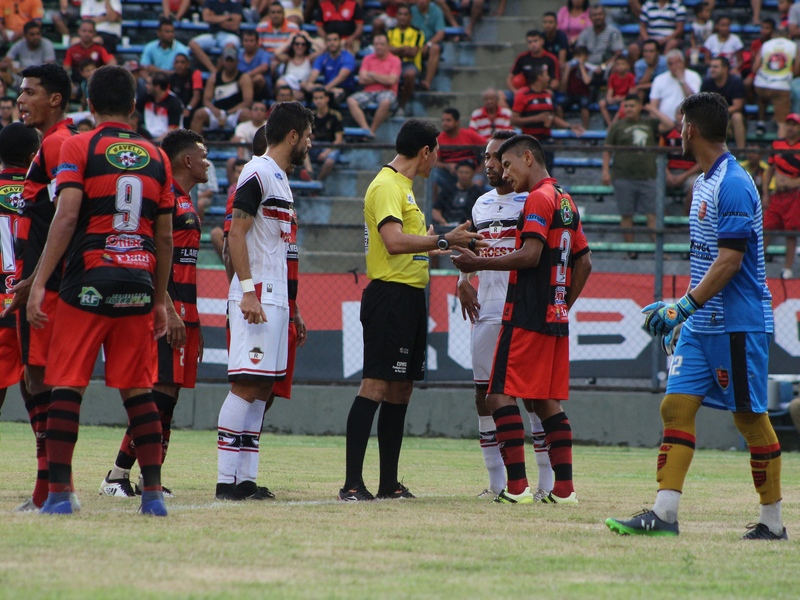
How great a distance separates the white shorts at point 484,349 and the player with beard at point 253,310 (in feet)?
5.50

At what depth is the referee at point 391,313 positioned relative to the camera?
7707 millimetres

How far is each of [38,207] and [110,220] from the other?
85 centimetres

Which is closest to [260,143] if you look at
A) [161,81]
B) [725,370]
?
[725,370]

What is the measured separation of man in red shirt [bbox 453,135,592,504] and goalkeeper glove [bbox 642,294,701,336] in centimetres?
150

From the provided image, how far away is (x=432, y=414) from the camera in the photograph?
14344 millimetres

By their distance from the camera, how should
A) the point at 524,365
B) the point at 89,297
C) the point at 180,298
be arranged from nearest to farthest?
the point at 89,297 → the point at 524,365 → the point at 180,298

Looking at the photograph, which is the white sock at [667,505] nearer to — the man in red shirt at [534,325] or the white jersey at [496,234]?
the man in red shirt at [534,325]

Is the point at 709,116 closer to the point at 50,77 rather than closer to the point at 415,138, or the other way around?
the point at 415,138

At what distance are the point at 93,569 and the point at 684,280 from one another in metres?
10.2

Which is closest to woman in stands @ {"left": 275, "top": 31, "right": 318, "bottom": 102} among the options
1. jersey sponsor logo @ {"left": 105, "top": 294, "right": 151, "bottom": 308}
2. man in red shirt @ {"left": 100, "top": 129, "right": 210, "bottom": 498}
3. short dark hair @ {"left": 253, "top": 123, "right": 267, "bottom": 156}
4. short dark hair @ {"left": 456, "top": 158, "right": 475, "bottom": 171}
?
short dark hair @ {"left": 456, "top": 158, "right": 475, "bottom": 171}

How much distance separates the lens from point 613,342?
13875 mm

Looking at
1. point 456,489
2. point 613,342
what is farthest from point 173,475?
point 613,342

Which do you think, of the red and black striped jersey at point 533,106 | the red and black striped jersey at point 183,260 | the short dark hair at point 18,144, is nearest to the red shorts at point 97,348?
the short dark hair at point 18,144

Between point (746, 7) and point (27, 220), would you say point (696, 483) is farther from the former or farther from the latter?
point (746, 7)
